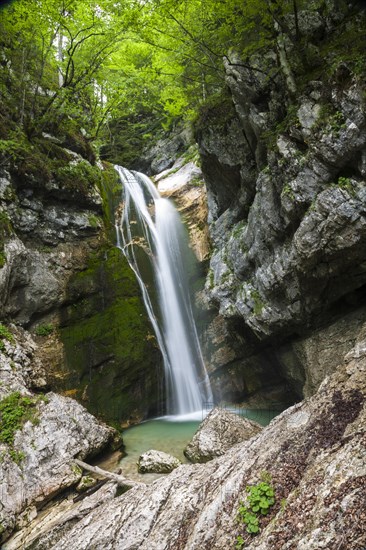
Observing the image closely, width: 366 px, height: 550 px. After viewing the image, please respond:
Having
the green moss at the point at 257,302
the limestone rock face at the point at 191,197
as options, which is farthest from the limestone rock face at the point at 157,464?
the limestone rock face at the point at 191,197

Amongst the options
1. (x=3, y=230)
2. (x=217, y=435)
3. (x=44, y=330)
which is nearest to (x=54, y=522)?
(x=217, y=435)

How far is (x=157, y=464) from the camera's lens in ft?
22.8

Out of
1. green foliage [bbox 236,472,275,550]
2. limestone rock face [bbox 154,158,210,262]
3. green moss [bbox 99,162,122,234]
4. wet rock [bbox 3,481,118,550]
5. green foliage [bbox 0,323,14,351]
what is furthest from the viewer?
limestone rock face [bbox 154,158,210,262]

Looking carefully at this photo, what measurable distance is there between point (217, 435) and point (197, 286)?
7775 millimetres

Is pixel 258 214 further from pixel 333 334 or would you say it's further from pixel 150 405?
pixel 150 405

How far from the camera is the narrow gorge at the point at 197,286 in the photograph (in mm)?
3703

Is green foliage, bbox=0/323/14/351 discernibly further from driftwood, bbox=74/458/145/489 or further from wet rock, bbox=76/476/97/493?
wet rock, bbox=76/476/97/493

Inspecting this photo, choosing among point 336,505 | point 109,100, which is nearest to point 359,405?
point 336,505

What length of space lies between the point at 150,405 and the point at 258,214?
7.51 m

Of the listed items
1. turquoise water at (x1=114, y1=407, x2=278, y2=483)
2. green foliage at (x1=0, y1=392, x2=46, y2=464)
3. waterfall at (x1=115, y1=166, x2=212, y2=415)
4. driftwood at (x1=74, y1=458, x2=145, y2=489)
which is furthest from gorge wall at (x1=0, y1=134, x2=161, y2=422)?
driftwood at (x1=74, y1=458, x2=145, y2=489)

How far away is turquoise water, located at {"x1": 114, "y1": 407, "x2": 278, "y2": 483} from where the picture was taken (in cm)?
757

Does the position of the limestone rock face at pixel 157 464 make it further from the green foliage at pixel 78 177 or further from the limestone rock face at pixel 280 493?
the green foliage at pixel 78 177

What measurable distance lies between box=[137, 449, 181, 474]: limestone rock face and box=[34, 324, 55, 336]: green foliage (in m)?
5.63

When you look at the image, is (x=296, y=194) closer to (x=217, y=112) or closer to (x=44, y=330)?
(x=217, y=112)
